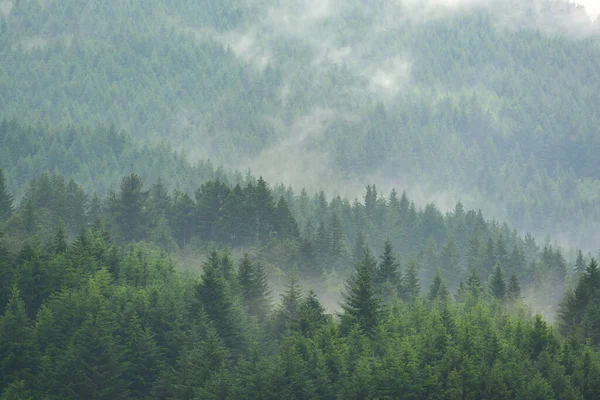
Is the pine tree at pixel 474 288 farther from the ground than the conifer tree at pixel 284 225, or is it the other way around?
the conifer tree at pixel 284 225

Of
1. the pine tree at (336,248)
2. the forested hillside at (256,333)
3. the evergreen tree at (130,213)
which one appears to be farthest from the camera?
the pine tree at (336,248)

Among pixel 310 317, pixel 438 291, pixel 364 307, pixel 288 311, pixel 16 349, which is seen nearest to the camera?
pixel 16 349

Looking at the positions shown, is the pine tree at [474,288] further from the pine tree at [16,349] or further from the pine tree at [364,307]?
the pine tree at [16,349]

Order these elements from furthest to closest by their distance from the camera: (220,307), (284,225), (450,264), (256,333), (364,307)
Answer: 1. (450,264)
2. (284,225)
3. (256,333)
4. (364,307)
5. (220,307)

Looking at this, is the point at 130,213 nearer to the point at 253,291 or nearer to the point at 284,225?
the point at 284,225

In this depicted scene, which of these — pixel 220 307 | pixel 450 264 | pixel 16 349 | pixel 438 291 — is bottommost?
pixel 16 349

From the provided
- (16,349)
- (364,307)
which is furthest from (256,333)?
(16,349)

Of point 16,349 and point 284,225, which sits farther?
point 284,225

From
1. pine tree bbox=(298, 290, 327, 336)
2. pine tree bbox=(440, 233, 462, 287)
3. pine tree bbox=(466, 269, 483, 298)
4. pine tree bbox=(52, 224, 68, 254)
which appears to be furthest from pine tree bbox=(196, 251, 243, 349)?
pine tree bbox=(440, 233, 462, 287)

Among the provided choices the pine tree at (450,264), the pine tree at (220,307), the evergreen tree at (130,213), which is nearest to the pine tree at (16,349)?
the pine tree at (220,307)

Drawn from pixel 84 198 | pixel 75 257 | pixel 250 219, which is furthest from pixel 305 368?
pixel 84 198

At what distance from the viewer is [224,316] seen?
9381cm

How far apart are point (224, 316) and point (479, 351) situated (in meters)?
23.0

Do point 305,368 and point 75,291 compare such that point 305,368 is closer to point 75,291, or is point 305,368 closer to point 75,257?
point 75,291
